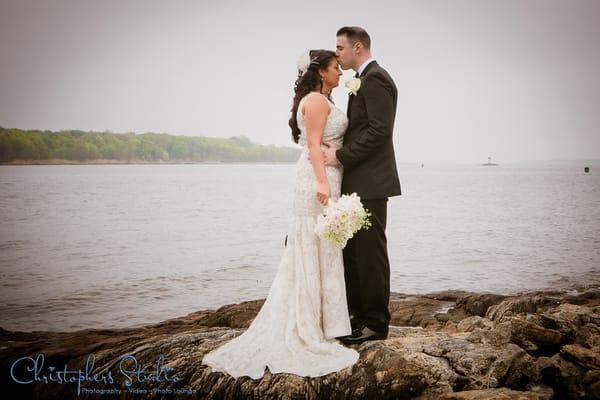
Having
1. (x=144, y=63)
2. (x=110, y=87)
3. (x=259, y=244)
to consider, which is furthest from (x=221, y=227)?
(x=144, y=63)

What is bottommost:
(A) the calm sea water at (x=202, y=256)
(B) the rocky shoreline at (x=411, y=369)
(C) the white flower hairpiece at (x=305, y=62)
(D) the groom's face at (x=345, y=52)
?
(A) the calm sea water at (x=202, y=256)

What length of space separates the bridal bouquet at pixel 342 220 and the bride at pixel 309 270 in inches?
11.6

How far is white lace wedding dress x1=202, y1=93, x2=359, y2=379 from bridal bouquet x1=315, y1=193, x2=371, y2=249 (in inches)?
14.1

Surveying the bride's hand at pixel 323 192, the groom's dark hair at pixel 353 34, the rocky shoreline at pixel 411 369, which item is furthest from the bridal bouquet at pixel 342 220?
the groom's dark hair at pixel 353 34

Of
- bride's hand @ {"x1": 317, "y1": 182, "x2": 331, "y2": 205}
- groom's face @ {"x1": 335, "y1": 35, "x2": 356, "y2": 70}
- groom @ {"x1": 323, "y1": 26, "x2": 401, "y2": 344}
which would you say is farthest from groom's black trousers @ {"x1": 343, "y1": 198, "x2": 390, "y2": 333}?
groom's face @ {"x1": 335, "y1": 35, "x2": 356, "y2": 70}

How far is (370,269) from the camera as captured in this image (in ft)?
14.6

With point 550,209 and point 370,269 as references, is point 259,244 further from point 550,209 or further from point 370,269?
point 550,209

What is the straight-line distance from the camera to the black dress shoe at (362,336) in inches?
173

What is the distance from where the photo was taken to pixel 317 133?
4336 mm

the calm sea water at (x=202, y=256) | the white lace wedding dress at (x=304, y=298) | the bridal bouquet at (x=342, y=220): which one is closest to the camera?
the bridal bouquet at (x=342, y=220)

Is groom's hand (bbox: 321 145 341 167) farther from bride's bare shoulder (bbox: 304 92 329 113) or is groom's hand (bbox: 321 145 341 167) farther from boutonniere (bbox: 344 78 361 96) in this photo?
boutonniere (bbox: 344 78 361 96)

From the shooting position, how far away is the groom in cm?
432

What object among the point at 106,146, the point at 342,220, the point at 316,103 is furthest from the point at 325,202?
the point at 106,146

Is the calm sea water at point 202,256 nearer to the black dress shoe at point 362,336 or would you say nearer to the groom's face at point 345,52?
the black dress shoe at point 362,336
